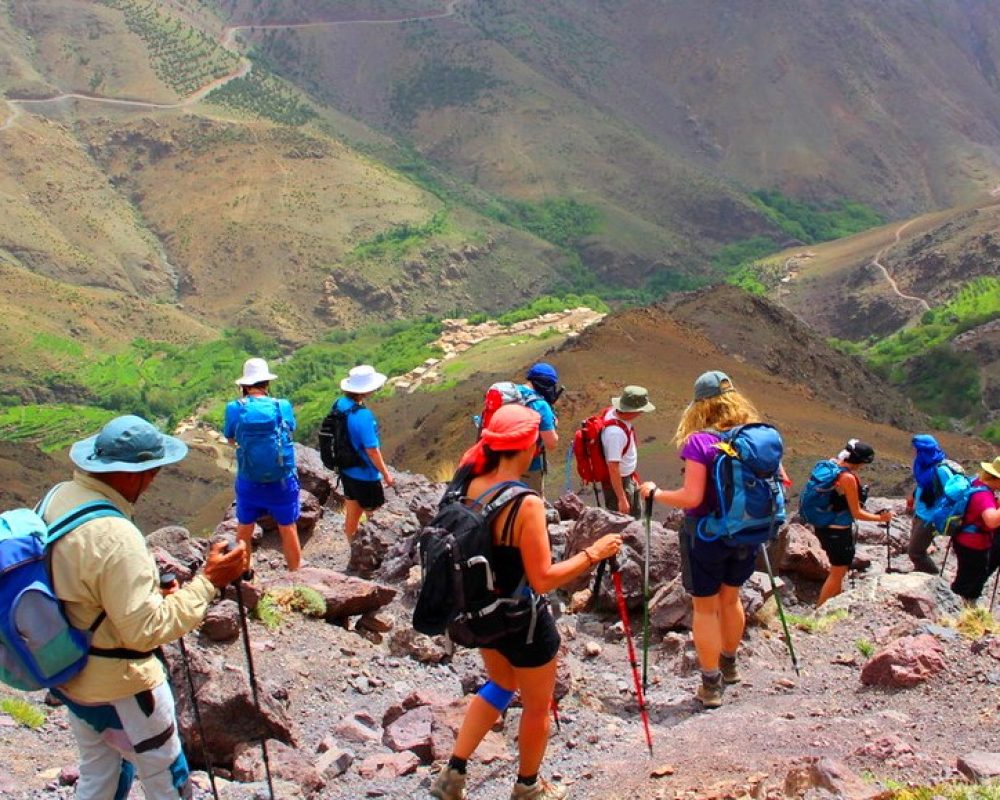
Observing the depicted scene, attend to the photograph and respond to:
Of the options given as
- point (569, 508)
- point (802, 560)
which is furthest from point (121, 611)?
point (569, 508)

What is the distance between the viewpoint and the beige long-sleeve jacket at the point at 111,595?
3.27 metres

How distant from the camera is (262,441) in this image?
696cm

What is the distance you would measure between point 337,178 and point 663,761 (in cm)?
8090

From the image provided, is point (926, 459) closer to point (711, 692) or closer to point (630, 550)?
point (630, 550)

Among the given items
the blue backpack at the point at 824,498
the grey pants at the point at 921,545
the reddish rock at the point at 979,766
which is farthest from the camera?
the grey pants at the point at 921,545

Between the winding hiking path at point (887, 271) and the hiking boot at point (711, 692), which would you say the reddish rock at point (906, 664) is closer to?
the hiking boot at point (711, 692)

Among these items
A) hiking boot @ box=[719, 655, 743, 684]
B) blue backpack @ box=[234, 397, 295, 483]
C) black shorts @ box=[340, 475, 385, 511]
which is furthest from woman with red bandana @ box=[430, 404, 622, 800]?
black shorts @ box=[340, 475, 385, 511]

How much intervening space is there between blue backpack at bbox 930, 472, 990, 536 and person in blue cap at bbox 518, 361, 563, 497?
103 inches

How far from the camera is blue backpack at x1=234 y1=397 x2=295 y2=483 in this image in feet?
22.7

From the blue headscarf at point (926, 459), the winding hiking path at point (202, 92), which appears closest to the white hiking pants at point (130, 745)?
the blue headscarf at point (926, 459)

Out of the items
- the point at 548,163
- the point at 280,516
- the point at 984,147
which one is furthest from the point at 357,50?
the point at 280,516

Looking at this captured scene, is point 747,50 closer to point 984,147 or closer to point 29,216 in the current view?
point 984,147

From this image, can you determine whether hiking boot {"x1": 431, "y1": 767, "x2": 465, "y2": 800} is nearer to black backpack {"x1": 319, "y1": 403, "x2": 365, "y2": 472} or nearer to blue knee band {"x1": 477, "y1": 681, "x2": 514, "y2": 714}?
blue knee band {"x1": 477, "y1": 681, "x2": 514, "y2": 714}

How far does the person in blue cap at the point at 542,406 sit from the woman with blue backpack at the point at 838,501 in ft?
5.97
